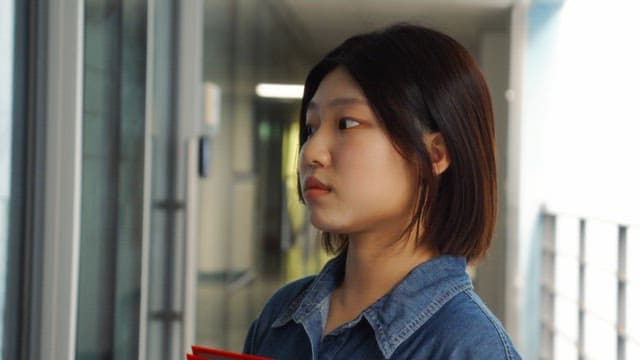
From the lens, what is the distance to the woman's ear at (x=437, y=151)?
19.5 inches

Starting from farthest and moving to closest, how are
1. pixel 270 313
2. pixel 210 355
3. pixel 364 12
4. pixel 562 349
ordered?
pixel 562 349 < pixel 364 12 < pixel 270 313 < pixel 210 355

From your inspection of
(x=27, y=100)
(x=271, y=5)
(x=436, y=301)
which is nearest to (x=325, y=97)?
(x=436, y=301)

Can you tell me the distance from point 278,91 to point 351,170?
236 cm

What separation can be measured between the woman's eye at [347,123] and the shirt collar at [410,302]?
10 centimetres

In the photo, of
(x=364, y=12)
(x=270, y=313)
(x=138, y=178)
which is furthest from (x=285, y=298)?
(x=364, y=12)

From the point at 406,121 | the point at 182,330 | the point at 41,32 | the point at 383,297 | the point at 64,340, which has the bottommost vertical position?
the point at 182,330

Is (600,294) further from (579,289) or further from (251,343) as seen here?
(251,343)

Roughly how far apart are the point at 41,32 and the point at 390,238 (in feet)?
1.81

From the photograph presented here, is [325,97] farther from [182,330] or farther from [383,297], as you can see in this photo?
[182,330]

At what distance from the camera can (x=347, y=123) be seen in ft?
1.61

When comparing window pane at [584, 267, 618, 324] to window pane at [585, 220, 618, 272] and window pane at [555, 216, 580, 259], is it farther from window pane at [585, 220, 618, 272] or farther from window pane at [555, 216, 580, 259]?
window pane at [555, 216, 580, 259]

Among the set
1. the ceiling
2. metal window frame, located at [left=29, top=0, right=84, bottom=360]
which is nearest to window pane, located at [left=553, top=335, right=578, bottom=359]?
the ceiling

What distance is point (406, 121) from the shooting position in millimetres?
480

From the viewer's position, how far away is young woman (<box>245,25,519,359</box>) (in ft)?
1.57
